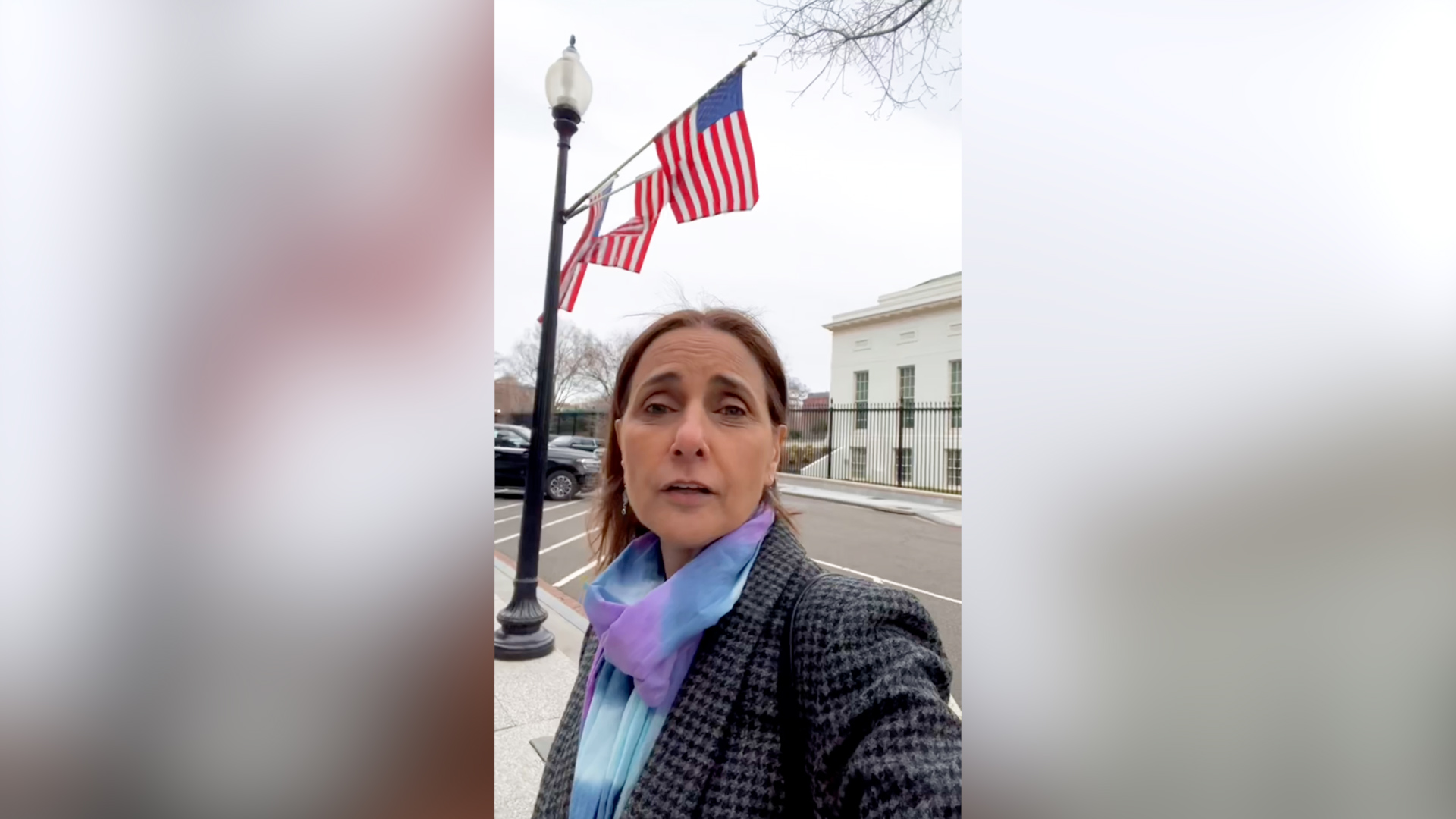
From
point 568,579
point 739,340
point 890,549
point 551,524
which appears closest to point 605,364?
point 739,340

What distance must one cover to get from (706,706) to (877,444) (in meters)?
0.47

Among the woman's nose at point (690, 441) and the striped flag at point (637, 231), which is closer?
the woman's nose at point (690, 441)

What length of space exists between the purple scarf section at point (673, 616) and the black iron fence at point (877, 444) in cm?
18

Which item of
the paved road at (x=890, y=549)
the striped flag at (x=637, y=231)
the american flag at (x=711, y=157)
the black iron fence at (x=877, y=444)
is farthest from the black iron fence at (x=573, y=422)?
the american flag at (x=711, y=157)

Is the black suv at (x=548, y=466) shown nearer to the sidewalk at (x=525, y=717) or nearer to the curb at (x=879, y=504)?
the sidewalk at (x=525, y=717)

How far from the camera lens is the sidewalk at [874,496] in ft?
2.76

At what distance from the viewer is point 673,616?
0.68m

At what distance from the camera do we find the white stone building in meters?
0.78
